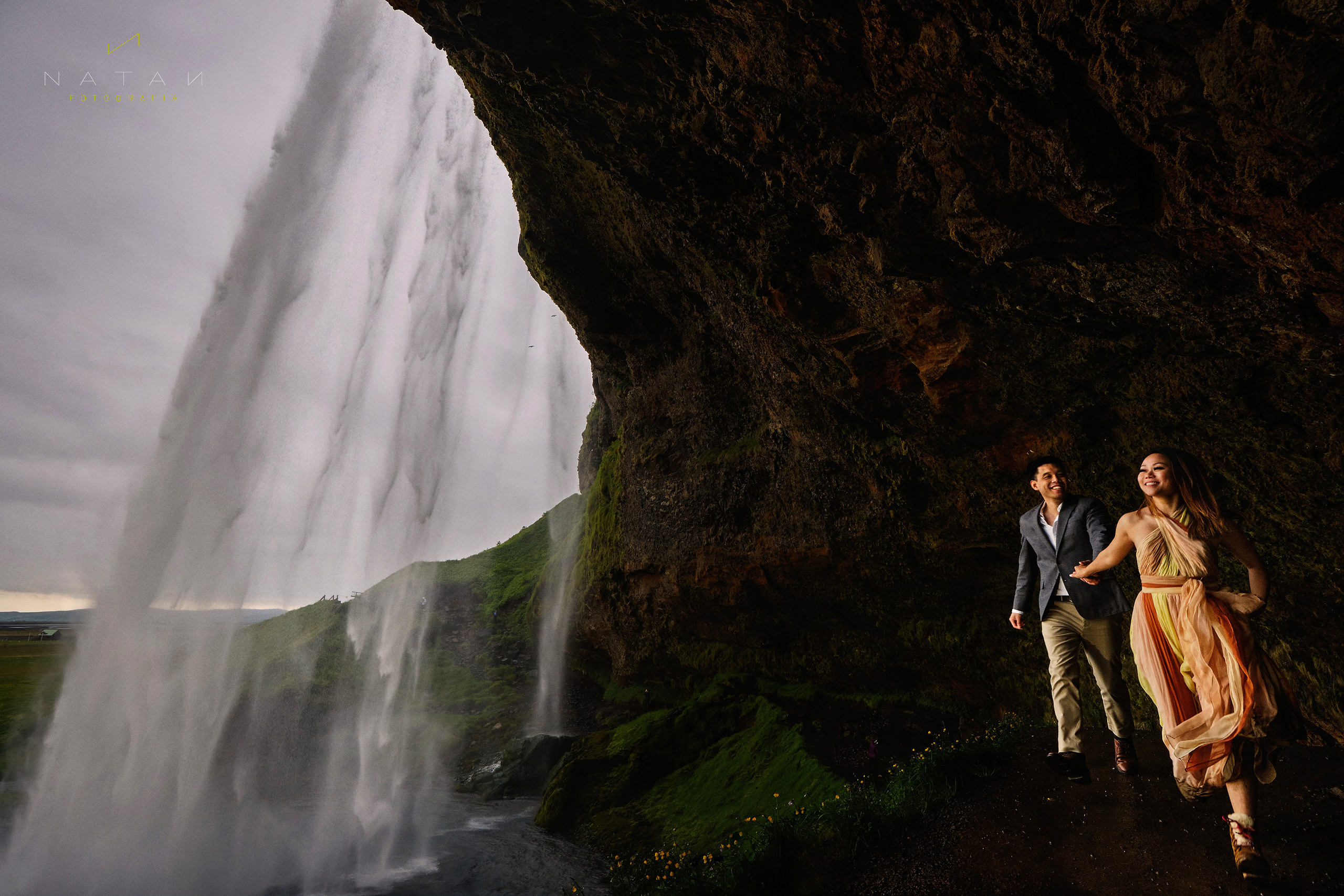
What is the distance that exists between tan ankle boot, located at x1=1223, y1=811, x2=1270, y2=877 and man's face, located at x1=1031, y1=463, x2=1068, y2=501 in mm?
2197

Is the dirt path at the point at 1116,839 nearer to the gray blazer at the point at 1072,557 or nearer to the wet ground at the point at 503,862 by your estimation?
the gray blazer at the point at 1072,557

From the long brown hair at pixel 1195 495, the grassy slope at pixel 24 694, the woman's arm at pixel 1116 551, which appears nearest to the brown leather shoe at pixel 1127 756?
the woman's arm at pixel 1116 551

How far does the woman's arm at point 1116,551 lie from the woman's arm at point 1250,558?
481 mm

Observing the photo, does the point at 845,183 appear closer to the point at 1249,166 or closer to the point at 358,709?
the point at 1249,166

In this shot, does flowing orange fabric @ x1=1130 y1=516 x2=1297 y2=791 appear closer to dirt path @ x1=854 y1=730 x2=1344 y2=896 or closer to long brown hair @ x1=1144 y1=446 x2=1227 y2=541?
long brown hair @ x1=1144 y1=446 x2=1227 y2=541

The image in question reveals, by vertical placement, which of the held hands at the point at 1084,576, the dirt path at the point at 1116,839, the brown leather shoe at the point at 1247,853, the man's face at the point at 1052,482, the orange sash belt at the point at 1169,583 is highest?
the man's face at the point at 1052,482

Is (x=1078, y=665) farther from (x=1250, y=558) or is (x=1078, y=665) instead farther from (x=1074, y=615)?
(x=1250, y=558)

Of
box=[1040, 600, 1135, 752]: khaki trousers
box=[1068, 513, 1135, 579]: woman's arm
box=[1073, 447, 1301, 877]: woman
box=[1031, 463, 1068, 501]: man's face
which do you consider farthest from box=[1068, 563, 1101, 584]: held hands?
box=[1031, 463, 1068, 501]: man's face

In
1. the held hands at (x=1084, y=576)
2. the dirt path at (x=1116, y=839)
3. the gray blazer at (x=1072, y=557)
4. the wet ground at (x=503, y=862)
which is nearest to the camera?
the dirt path at (x=1116, y=839)

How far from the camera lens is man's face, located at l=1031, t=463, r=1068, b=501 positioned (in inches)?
189

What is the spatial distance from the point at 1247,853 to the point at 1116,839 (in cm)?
123

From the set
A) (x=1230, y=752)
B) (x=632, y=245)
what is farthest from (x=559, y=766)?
(x=1230, y=752)

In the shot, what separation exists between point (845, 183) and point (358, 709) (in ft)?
64.4

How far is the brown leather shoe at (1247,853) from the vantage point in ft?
10.5
